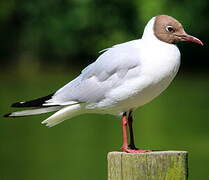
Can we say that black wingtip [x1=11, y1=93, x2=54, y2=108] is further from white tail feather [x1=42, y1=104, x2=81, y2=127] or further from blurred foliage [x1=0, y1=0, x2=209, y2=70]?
blurred foliage [x1=0, y1=0, x2=209, y2=70]

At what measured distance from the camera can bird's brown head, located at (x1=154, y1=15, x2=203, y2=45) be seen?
526 centimetres

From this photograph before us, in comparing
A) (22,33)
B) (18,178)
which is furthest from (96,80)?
(22,33)

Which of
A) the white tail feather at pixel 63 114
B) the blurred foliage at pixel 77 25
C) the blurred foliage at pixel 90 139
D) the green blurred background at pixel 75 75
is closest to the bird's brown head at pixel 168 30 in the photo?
the white tail feather at pixel 63 114

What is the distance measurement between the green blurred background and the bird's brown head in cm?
489

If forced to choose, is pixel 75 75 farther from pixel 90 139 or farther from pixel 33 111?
pixel 33 111

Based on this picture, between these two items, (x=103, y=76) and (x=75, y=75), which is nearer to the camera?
(x=103, y=76)

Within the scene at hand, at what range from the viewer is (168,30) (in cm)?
527

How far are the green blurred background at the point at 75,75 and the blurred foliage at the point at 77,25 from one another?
0.03 meters

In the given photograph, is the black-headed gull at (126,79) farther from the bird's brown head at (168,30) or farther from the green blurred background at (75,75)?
the green blurred background at (75,75)

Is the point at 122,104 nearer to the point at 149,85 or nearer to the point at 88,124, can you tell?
the point at 149,85

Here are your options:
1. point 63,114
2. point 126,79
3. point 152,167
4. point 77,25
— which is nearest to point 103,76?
point 126,79

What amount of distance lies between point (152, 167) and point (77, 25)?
78.2 feet

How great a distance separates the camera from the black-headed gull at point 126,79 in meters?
5.09

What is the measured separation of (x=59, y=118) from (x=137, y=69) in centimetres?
63
